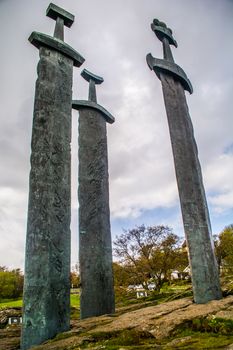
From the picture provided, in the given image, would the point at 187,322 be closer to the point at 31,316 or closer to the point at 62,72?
the point at 31,316

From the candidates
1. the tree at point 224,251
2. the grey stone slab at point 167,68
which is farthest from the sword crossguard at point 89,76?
the tree at point 224,251

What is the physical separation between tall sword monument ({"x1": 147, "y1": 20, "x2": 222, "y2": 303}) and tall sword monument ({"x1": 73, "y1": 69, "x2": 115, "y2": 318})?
2.28m

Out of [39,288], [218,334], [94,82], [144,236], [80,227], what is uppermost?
[94,82]

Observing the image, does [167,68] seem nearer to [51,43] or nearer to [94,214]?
[51,43]

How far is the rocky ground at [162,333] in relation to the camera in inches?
118

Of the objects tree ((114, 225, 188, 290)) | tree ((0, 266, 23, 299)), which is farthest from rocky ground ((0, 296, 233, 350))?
tree ((0, 266, 23, 299))

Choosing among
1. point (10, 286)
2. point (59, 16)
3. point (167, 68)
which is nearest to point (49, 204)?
point (167, 68)

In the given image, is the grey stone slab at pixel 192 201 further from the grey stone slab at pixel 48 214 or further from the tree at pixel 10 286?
the tree at pixel 10 286

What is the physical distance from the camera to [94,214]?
24.6ft

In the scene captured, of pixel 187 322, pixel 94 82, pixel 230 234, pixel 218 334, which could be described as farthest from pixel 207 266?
pixel 230 234

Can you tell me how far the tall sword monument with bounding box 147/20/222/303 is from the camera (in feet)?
18.4

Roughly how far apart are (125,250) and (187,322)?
2070cm

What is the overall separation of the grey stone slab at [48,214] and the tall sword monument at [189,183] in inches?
98.2

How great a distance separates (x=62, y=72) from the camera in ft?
20.8
